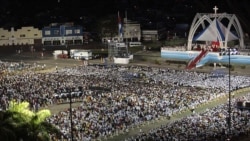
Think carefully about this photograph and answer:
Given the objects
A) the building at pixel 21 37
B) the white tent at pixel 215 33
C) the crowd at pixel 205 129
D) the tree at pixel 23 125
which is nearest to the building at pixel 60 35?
the building at pixel 21 37

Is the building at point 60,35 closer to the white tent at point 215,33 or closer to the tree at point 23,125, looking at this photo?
the white tent at point 215,33

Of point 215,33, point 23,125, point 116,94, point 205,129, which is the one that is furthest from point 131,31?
point 23,125

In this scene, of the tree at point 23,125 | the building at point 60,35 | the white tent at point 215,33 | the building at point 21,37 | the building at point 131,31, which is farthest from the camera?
the building at point 21,37

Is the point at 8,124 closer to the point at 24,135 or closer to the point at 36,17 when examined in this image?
the point at 24,135

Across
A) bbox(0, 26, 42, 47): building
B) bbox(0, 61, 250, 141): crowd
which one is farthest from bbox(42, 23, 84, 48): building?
bbox(0, 61, 250, 141): crowd

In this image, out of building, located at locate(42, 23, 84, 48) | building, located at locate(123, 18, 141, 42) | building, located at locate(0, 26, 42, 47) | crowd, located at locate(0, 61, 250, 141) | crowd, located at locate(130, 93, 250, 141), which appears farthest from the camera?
building, located at locate(0, 26, 42, 47)

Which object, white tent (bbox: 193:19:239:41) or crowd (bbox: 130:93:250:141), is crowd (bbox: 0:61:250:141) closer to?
crowd (bbox: 130:93:250:141)

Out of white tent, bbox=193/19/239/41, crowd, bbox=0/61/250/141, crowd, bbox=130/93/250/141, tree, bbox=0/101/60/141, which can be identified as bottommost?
crowd, bbox=130/93/250/141

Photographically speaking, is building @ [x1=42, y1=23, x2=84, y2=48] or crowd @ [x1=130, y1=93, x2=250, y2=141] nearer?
crowd @ [x1=130, y1=93, x2=250, y2=141]
